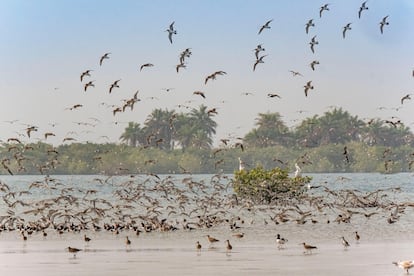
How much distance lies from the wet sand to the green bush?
45.6 feet

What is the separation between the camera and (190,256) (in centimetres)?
3484

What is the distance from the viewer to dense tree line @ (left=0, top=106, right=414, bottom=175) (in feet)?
531

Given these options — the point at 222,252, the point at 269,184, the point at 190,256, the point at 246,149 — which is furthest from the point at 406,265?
the point at 246,149

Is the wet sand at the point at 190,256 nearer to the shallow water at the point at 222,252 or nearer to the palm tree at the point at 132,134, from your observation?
the shallow water at the point at 222,252

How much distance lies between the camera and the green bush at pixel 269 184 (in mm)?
57812

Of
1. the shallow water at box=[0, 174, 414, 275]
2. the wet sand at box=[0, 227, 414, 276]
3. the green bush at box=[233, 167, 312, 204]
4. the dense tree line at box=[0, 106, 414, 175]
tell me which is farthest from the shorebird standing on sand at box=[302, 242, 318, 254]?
the dense tree line at box=[0, 106, 414, 175]

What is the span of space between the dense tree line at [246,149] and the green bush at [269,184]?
312 ft

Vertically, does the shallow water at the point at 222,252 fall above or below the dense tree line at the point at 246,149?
below

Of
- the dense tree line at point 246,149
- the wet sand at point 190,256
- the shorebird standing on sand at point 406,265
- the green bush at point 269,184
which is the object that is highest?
the dense tree line at point 246,149

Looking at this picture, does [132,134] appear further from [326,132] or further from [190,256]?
[190,256]

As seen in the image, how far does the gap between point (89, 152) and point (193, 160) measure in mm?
15776

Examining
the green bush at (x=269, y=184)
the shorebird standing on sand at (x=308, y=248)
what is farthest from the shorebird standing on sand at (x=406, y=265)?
the green bush at (x=269, y=184)

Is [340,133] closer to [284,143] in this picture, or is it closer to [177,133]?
[284,143]

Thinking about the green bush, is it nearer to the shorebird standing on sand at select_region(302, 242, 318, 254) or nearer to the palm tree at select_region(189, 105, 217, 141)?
the shorebird standing on sand at select_region(302, 242, 318, 254)
